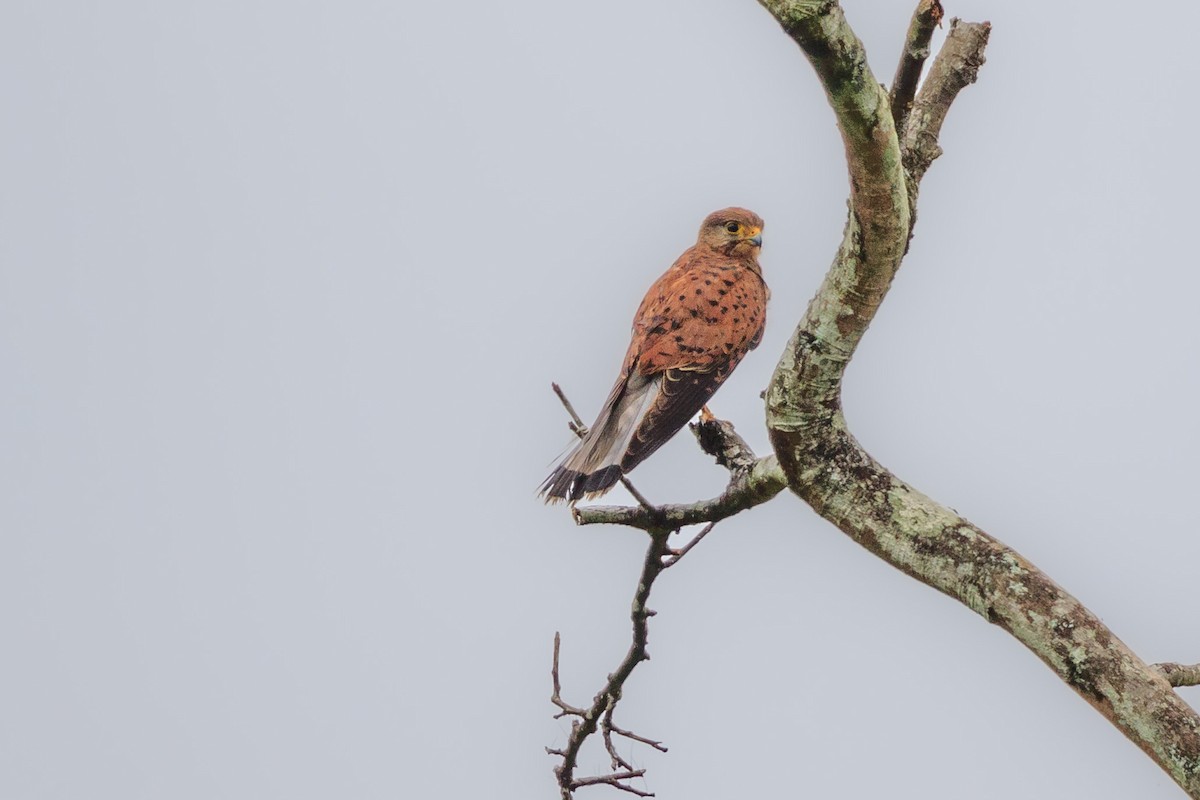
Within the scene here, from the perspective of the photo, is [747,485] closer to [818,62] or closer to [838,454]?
[838,454]

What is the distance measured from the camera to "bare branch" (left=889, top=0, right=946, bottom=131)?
3701mm

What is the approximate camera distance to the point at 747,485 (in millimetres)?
4738

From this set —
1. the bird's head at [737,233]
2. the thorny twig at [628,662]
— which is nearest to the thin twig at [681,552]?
the thorny twig at [628,662]

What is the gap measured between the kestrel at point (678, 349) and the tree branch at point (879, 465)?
1.31 metres

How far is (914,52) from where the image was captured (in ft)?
12.2

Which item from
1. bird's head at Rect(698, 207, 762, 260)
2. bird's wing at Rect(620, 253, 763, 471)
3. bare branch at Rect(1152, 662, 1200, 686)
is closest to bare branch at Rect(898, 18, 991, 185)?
bare branch at Rect(1152, 662, 1200, 686)

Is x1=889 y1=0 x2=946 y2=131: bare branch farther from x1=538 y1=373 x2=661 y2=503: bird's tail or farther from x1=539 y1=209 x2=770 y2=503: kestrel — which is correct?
x1=539 y1=209 x2=770 y2=503: kestrel

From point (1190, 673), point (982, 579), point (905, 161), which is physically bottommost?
point (1190, 673)

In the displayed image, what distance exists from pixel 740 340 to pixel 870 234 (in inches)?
112

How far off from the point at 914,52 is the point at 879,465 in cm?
132

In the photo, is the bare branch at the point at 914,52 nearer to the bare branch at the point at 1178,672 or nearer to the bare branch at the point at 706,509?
the bare branch at the point at 706,509

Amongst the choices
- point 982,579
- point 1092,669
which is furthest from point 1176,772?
point 982,579

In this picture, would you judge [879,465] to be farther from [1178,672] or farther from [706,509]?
[1178,672]

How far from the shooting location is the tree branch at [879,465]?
334cm
